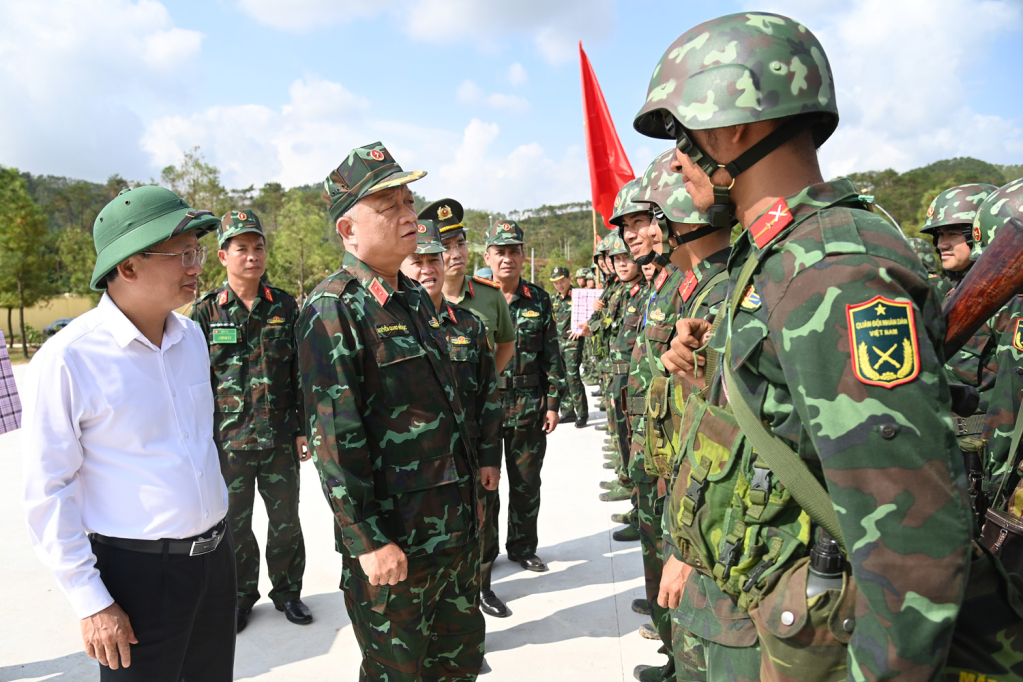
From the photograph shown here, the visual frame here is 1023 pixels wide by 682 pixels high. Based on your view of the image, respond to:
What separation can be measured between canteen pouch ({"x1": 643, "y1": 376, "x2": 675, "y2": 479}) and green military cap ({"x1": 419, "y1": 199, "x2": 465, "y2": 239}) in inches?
97.3

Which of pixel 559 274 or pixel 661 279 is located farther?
pixel 559 274

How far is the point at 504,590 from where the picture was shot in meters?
4.78

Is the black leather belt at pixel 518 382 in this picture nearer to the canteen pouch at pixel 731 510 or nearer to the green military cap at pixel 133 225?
the green military cap at pixel 133 225

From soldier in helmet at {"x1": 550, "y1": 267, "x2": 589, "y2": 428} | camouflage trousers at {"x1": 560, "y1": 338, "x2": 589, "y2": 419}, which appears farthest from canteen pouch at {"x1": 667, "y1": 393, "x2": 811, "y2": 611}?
camouflage trousers at {"x1": 560, "y1": 338, "x2": 589, "y2": 419}

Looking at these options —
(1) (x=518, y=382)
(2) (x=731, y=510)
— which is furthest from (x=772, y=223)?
(1) (x=518, y=382)

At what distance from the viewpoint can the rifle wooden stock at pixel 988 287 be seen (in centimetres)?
144

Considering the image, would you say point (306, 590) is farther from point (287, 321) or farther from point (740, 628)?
point (740, 628)

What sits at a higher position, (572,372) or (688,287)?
(688,287)

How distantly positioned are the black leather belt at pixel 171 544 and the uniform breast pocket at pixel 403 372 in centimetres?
82

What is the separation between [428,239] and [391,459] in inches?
→ 84.8

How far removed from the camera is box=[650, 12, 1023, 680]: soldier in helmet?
1.15 m

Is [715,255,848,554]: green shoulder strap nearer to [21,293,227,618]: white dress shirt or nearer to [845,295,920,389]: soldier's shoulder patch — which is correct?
[845,295,920,389]: soldier's shoulder patch

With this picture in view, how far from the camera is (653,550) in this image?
375cm

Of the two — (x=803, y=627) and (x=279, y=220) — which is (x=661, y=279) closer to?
(x=803, y=627)
